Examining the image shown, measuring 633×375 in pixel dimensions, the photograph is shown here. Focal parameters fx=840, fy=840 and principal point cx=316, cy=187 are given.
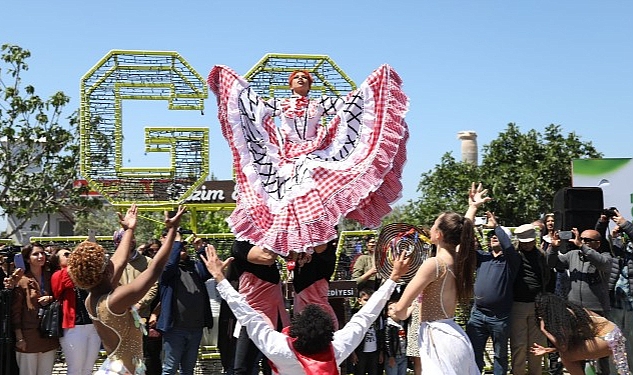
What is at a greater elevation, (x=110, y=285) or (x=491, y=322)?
(x=110, y=285)

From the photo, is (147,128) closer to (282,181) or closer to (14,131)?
(282,181)

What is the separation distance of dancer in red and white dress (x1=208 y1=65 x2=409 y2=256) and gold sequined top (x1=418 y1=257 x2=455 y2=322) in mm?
524

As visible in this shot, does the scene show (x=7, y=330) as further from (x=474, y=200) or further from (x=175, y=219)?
(x=474, y=200)

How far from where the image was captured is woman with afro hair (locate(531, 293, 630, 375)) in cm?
646

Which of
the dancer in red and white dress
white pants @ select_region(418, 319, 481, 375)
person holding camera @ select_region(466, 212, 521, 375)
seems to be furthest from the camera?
person holding camera @ select_region(466, 212, 521, 375)

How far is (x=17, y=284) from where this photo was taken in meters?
8.04

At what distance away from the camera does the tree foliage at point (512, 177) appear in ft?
89.7

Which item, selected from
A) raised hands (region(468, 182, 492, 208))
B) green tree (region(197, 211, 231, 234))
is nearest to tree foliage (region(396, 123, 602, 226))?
green tree (region(197, 211, 231, 234))

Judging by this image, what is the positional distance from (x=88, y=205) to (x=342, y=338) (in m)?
16.5

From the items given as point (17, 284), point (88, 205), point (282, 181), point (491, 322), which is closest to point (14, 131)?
point (88, 205)

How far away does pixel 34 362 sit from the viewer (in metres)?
7.99

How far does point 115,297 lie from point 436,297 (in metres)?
1.98

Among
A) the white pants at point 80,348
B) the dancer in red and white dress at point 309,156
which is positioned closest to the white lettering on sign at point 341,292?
the white pants at point 80,348

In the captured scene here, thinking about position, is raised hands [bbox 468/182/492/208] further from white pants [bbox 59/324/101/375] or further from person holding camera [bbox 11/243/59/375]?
person holding camera [bbox 11/243/59/375]
